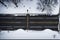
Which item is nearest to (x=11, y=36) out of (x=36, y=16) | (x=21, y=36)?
(x=21, y=36)

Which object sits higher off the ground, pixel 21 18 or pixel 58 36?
pixel 21 18

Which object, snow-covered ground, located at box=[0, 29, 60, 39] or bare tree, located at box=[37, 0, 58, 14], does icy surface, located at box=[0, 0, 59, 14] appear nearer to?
bare tree, located at box=[37, 0, 58, 14]

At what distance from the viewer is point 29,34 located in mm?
2090

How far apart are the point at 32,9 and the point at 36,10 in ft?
0.25

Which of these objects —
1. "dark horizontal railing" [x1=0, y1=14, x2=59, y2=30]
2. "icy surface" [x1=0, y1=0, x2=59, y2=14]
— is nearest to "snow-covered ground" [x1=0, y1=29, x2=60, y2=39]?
"dark horizontal railing" [x1=0, y1=14, x2=59, y2=30]

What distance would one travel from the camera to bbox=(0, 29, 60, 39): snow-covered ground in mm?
2064

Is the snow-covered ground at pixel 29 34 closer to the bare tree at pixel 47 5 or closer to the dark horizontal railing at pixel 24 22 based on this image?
the dark horizontal railing at pixel 24 22

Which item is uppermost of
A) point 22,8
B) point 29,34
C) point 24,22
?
point 22,8

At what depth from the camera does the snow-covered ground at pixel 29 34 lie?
81.3 inches

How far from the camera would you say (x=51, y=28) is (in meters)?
2.07

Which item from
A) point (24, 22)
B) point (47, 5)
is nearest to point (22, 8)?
point (24, 22)

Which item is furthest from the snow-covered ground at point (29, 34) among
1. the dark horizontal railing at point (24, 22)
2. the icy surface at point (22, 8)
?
the icy surface at point (22, 8)

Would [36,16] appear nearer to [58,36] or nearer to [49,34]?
[49,34]

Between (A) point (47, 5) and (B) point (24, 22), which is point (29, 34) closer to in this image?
(B) point (24, 22)
